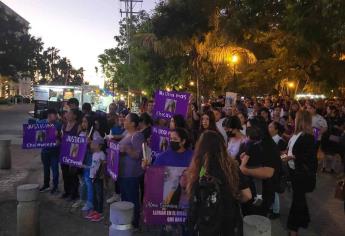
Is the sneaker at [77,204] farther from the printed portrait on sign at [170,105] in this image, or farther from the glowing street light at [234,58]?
the glowing street light at [234,58]

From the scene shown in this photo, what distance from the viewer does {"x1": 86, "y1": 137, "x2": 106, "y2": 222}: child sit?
6.85 m

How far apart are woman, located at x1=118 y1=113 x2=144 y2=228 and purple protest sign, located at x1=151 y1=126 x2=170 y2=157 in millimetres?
846

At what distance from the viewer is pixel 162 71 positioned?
2803cm

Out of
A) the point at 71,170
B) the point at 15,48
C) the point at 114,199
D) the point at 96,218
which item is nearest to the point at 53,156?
the point at 71,170

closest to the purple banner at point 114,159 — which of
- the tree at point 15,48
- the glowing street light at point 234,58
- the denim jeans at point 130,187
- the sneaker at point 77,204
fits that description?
the denim jeans at point 130,187

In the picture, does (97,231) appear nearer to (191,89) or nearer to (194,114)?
(194,114)

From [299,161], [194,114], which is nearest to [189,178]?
[299,161]

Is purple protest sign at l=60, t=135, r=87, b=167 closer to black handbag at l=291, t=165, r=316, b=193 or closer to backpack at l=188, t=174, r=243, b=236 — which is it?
black handbag at l=291, t=165, r=316, b=193

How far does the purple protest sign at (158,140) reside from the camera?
700 cm

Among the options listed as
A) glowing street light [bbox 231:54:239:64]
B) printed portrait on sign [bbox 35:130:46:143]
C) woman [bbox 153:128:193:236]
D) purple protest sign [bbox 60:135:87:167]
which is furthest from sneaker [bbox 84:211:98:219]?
glowing street light [bbox 231:54:239:64]

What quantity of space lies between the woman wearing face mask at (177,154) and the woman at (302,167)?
1666 mm

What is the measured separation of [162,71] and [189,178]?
2480cm

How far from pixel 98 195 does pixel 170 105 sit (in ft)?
7.63

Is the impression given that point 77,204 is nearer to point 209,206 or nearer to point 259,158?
point 259,158
